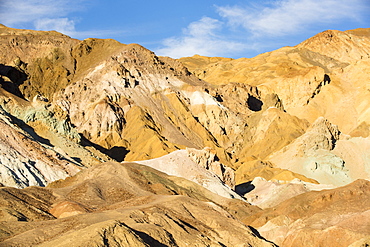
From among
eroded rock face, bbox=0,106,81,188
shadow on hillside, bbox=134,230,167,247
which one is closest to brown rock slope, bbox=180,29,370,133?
eroded rock face, bbox=0,106,81,188

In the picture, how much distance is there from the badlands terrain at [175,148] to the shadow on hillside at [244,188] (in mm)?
276

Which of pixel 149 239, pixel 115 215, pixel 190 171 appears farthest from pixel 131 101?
pixel 149 239

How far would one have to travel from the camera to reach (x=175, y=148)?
79500 mm

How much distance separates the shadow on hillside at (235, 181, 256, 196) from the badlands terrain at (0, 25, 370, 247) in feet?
0.90

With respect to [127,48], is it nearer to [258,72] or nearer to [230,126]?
[230,126]

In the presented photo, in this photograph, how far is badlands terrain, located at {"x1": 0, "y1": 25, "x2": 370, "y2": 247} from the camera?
34.2m

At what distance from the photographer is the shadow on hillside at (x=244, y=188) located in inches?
2624

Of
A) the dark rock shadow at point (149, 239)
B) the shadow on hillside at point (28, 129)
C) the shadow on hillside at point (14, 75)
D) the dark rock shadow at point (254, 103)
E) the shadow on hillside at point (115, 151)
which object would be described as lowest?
the dark rock shadow at point (149, 239)

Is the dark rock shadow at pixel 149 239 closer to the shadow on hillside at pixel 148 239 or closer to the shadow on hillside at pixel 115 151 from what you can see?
the shadow on hillside at pixel 148 239

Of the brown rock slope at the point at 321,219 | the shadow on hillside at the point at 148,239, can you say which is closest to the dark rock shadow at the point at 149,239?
the shadow on hillside at the point at 148,239

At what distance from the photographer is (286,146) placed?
84500mm

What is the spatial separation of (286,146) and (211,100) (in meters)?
18.1

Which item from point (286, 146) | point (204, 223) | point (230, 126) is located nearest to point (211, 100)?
point (230, 126)

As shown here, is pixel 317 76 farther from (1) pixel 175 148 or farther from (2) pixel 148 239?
(2) pixel 148 239
